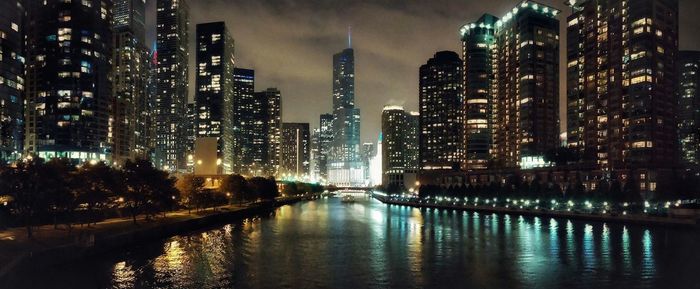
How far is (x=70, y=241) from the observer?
49.0 metres

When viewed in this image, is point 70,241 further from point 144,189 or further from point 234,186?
point 234,186

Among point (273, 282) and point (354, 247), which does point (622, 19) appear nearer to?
point (354, 247)

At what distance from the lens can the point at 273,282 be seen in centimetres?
4141

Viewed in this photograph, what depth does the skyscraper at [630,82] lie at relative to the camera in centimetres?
15075

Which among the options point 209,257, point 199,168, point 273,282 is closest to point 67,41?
point 199,168

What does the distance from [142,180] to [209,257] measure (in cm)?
2369

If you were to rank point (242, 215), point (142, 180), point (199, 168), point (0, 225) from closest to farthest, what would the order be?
1. point (0, 225)
2. point (142, 180)
3. point (242, 215)
4. point (199, 168)

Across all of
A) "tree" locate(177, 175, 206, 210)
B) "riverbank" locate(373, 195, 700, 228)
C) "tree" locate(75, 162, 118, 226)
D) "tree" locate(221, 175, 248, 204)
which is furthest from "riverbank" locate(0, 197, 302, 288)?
"riverbank" locate(373, 195, 700, 228)

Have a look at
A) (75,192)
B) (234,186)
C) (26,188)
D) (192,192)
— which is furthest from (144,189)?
(234,186)

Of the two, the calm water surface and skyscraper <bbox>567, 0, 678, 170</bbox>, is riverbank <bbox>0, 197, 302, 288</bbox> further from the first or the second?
skyscraper <bbox>567, 0, 678, 170</bbox>

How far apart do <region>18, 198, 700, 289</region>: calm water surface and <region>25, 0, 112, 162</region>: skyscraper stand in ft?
424

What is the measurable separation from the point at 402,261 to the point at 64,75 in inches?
6515

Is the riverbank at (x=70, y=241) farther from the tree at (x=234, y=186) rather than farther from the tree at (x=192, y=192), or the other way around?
the tree at (x=234, y=186)

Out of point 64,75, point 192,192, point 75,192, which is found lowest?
point 192,192
